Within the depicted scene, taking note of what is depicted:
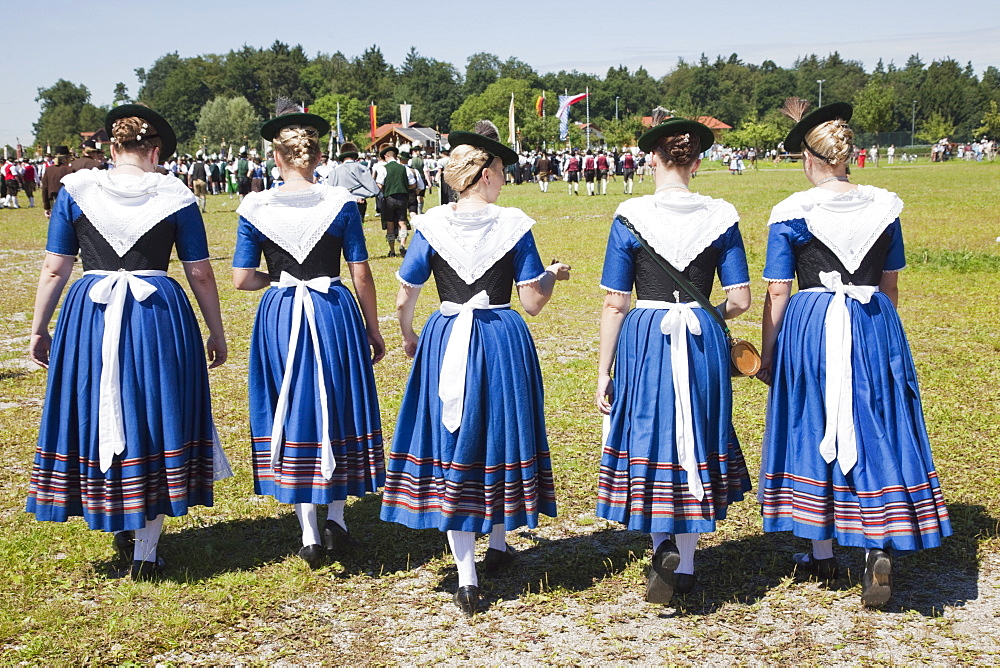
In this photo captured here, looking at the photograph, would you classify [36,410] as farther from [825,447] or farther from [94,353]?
[825,447]

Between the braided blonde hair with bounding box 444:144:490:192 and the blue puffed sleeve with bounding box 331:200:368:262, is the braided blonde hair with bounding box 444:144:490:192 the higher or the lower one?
the higher one

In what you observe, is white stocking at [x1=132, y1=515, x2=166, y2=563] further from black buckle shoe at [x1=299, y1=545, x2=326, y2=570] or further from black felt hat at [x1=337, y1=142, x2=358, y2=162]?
black felt hat at [x1=337, y1=142, x2=358, y2=162]

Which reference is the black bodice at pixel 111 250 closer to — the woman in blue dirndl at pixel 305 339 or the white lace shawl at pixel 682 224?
the woman in blue dirndl at pixel 305 339

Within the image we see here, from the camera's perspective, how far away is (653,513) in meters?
4.08

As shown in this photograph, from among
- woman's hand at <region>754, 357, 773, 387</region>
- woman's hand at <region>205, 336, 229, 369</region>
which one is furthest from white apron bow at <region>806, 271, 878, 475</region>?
woman's hand at <region>205, 336, 229, 369</region>

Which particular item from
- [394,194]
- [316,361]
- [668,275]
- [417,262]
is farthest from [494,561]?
[394,194]

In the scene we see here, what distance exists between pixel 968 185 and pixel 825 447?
111 ft

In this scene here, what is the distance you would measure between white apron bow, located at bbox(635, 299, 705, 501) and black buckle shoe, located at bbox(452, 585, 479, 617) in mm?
1034

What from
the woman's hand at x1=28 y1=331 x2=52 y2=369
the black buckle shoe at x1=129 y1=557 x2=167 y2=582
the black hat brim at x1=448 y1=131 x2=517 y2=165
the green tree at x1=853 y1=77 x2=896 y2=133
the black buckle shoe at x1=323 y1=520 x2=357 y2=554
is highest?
the green tree at x1=853 y1=77 x2=896 y2=133

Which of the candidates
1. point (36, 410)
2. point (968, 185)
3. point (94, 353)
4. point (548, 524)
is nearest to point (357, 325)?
point (94, 353)

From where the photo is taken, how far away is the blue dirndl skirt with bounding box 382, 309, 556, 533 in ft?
13.7

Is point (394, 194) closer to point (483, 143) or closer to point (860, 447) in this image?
point (483, 143)

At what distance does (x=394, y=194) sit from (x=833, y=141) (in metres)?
12.4

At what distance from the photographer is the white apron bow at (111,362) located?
170 inches
